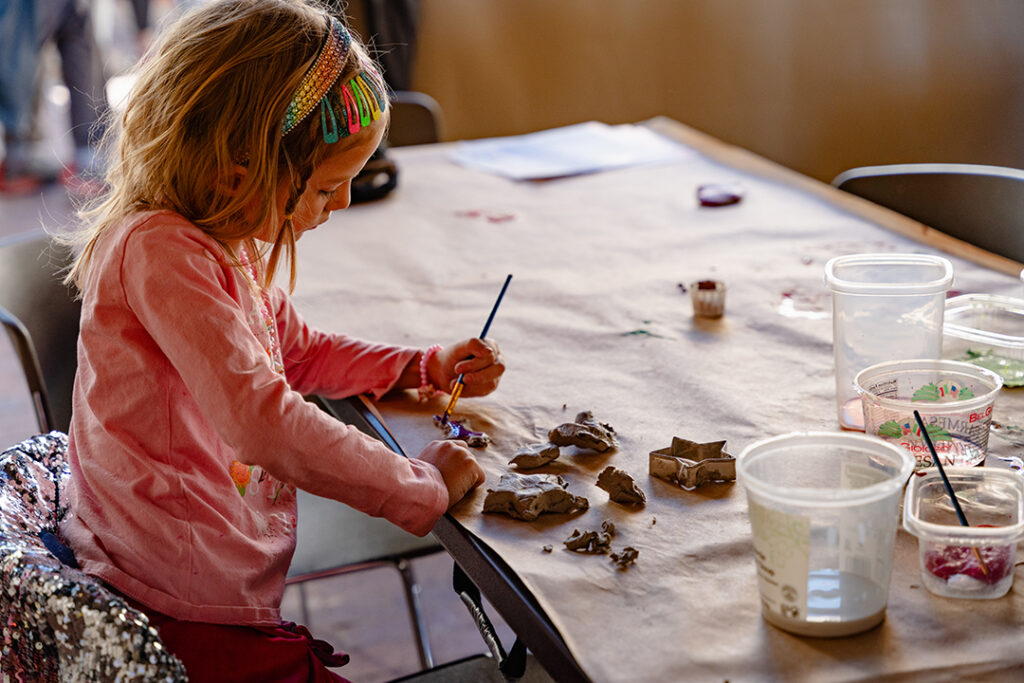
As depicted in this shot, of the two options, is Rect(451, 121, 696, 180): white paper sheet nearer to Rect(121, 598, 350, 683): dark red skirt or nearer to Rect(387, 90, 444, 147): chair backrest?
Rect(387, 90, 444, 147): chair backrest

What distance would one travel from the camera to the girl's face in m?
1.04

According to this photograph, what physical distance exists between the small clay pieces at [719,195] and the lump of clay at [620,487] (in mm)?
1029

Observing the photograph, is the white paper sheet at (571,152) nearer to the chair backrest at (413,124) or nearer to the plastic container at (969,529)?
the chair backrest at (413,124)

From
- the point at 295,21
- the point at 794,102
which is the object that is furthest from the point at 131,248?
the point at 794,102

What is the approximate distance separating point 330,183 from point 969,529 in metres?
0.67

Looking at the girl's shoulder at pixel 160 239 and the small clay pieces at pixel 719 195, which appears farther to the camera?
the small clay pieces at pixel 719 195

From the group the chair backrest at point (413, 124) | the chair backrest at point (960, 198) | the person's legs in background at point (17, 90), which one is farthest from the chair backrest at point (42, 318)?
the person's legs in background at point (17, 90)

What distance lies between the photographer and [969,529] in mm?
724

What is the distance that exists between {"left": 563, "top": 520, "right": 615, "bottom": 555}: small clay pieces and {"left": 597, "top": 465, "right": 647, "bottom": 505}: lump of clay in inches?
2.3

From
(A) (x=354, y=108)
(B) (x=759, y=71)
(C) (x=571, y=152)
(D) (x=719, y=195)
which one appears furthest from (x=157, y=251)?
(B) (x=759, y=71)

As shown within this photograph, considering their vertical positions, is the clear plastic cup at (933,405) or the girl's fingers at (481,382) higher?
the clear plastic cup at (933,405)

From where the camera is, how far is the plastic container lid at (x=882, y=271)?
1.03 meters

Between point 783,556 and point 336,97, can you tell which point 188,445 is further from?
point 783,556

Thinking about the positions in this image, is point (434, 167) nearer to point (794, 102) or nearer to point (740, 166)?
point (740, 166)
